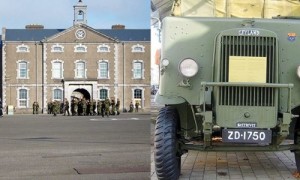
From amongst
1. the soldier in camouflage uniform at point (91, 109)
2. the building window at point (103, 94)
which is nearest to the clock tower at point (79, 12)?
the building window at point (103, 94)

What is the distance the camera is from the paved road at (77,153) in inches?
237

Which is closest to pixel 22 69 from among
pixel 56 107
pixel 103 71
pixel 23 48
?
pixel 23 48

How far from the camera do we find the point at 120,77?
9.77 m

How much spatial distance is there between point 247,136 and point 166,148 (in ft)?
2.23

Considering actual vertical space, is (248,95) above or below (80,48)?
below

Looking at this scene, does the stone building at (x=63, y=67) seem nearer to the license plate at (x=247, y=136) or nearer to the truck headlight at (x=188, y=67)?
the truck headlight at (x=188, y=67)

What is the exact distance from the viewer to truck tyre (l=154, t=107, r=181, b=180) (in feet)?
14.9

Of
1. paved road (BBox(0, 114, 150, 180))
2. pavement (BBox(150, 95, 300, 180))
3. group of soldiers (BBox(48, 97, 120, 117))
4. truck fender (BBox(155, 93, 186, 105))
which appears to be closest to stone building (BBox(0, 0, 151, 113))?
group of soldiers (BBox(48, 97, 120, 117))

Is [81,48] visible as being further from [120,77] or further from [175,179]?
[175,179]

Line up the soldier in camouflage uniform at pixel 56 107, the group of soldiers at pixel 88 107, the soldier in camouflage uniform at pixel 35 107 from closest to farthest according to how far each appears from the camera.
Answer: the group of soldiers at pixel 88 107, the soldier in camouflage uniform at pixel 56 107, the soldier in camouflage uniform at pixel 35 107

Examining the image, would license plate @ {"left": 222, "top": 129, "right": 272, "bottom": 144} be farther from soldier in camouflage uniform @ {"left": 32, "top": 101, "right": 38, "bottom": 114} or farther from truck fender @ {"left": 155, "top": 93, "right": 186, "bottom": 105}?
soldier in camouflage uniform @ {"left": 32, "top": 101, "right": 38, "bottom": 114}

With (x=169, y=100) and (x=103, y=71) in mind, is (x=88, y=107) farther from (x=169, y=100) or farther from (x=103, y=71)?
(x=169, y=100)

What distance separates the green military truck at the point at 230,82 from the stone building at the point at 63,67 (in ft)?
12.9

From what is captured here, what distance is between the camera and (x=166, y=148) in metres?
4.52
